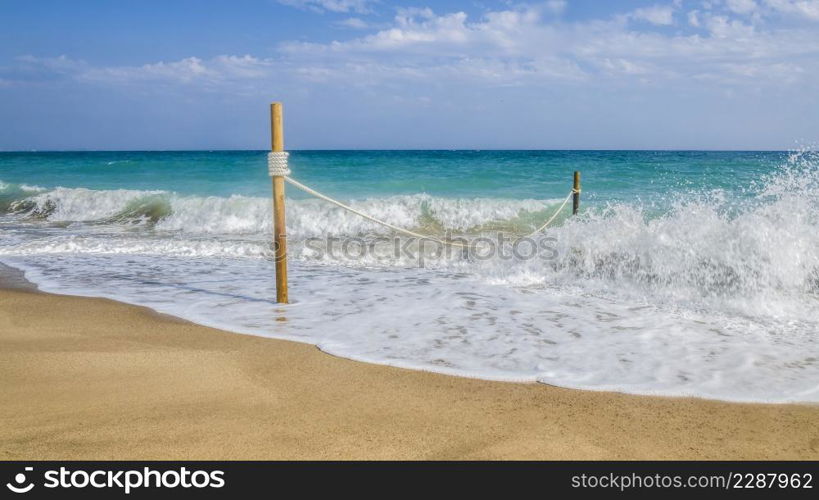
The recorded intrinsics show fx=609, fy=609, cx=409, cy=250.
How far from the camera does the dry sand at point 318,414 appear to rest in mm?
2586

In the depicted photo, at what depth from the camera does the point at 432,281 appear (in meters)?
6.97

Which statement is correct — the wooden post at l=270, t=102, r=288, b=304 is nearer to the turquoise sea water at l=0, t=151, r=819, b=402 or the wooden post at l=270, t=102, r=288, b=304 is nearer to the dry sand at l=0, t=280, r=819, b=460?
the turquoise sea water at l=0, t=151, r=819, b=402

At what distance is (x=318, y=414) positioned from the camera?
294 cm

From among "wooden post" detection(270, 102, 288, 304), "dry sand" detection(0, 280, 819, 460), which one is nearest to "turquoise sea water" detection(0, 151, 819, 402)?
"dry sand" detection(0, 280, 819, 460)

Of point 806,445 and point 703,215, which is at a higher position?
point 703,215
